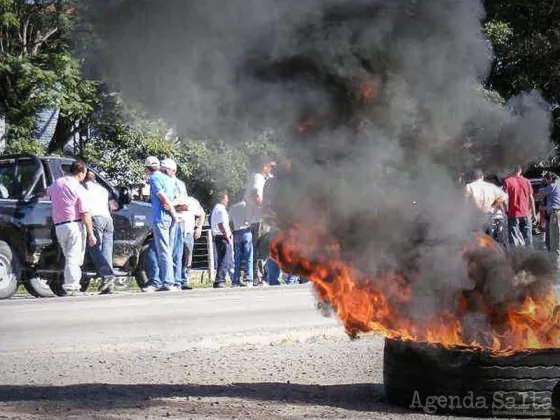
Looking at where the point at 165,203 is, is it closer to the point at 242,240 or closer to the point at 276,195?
the point at 242,240

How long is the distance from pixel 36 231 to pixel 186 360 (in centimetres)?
552

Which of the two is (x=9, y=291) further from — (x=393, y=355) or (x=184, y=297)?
(x=393, y=355)

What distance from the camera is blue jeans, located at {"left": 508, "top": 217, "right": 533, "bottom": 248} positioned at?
1614 cm

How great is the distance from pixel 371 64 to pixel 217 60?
1.04 m

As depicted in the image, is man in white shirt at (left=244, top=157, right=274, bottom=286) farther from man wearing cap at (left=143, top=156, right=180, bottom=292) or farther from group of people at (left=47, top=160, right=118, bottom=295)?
group of people at (left=47, top=160, right=118, bottom=295)

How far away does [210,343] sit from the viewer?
9.48m

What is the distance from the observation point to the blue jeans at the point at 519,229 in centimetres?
1614

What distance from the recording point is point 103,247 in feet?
42.9

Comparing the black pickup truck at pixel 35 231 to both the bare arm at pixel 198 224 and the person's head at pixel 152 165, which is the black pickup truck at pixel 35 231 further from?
the person's head at pixel 152 165

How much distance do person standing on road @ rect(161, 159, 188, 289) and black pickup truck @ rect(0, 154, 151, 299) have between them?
1.06 metres

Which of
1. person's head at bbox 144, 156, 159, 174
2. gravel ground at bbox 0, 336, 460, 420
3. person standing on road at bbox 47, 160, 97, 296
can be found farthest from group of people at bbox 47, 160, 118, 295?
gravel ground at bbox 0, 336, 460, 420

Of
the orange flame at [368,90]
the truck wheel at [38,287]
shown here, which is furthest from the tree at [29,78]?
the orange flame at [368,90]

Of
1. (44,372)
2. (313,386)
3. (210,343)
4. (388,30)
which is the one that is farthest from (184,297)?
(388,30)

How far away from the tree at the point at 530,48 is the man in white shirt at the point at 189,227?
6.41 m
